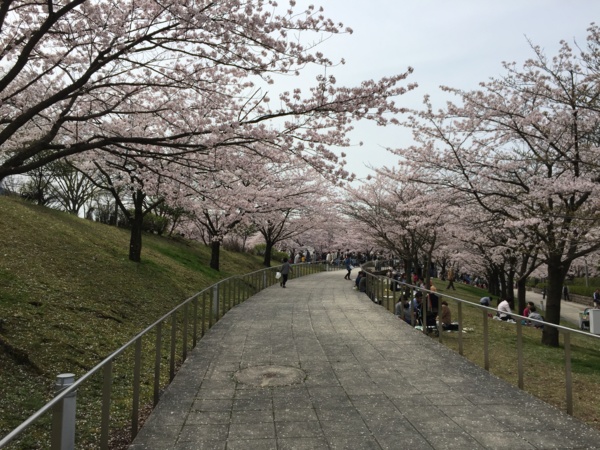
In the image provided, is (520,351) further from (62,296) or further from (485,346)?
(62,296)

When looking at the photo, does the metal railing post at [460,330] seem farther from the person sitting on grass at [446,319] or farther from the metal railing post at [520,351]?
the metal railing post at [520,351]

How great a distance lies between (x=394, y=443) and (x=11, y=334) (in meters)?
5.77

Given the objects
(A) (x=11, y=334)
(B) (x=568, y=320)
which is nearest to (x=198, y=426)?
(A) (x=11, y=334)

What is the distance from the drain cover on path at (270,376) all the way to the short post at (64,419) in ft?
10.4

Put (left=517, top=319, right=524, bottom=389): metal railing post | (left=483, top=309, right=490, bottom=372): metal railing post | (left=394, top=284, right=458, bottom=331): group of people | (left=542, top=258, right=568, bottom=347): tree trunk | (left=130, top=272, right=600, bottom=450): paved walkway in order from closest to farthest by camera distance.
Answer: (left=130, top=272, right=600, bottom=450): paved walkway < (left=517, top=319, right=524, bottom=389): metal railing post < (left=483, top=309, right=490, bottom=372): metal railing post < (left=394, top=284, right=458, bottom=331): group of people < (left=542, top=258, right=568, bottom=347): tree trunk

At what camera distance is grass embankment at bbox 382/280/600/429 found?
509 centimetres

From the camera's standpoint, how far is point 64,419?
3.07 m

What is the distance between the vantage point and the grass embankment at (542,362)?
16.7 ft

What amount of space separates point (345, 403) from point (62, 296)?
263 inches

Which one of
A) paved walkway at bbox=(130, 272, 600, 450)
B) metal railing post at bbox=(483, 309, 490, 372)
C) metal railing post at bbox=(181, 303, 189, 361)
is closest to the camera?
paved walkway at bbox=(130, 272, 600, 450)

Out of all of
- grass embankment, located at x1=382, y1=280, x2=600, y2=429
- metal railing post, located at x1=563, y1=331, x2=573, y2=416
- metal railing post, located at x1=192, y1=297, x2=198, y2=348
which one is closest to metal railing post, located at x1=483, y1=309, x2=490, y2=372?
grass embankment, located at x1=382, y1=280, x2=600, y2=429

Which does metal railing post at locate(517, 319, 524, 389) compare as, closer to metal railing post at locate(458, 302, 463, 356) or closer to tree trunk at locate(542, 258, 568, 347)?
metal railing post at locate(458, 302, 463, 356)

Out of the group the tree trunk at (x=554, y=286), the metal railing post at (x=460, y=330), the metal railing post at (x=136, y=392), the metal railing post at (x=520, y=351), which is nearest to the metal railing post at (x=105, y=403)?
the metal railing post at (x=136, y=392)

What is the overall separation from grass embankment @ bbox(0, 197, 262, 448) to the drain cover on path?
2.34 m
